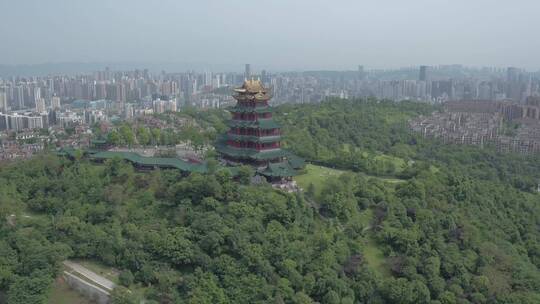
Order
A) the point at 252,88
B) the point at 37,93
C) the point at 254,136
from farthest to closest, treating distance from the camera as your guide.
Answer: the point at 37,93 → the point at 252,88 → the point at 254,136

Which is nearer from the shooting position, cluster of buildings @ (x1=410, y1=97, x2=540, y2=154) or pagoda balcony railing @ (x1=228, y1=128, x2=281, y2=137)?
pagoda balcony railing @ (x1=228, y1=128, x2=281, y2=137)

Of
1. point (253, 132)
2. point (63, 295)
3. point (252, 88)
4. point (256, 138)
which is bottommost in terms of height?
point (63, 295)

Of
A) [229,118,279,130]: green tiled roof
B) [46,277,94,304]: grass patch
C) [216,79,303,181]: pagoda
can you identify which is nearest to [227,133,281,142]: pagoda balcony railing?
[216,79,303,181]: pagoda

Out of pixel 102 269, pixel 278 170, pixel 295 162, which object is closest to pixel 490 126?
pixel 295 162

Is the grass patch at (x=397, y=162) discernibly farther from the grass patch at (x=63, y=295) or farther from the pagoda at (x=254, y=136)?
the grass patch at (x=63, y=295)

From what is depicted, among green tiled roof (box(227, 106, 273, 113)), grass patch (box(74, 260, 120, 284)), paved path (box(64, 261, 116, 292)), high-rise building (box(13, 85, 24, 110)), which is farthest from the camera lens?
high-rise building (box(13, 85, 24, 110))

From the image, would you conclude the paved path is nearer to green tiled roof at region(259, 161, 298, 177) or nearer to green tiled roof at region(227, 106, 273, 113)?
green tiled roof at region(259, 161, 298, 177)

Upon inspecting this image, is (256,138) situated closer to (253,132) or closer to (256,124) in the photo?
(253,132)

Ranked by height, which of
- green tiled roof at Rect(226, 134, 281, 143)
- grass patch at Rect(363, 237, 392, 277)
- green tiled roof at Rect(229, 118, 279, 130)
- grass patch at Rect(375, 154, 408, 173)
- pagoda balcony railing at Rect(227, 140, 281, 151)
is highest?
green tiled roof at Rect(229, 118, 279, 130)
